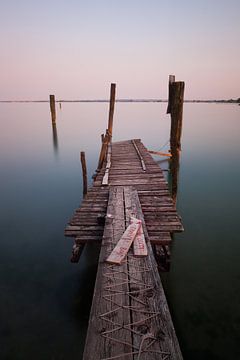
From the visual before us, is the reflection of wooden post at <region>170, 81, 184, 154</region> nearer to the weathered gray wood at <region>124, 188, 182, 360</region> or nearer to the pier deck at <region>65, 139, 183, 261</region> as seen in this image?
the pier deck at <region>65, 139, 183, 261</region>

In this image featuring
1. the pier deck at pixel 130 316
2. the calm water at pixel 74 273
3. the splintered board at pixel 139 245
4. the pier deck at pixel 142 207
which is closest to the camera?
the pier deck at pixel 130 316

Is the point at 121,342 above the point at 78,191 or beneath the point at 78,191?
above

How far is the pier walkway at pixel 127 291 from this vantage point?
2.09 meters

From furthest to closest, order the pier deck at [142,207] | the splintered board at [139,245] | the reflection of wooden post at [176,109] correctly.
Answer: the reflection of wooden post at [176,109] < the pier deck at [142,207] < the splintered board at [139,245]

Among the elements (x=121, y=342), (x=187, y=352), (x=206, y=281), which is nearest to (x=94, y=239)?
(x=121, y=342)

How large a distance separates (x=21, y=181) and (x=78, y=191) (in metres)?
4.07

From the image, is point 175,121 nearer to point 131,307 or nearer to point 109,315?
point 131,307

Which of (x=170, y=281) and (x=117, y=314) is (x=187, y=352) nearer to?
(x=170, y=281)

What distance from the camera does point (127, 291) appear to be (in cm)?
278

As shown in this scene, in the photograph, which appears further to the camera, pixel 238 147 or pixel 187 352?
pixel 238 147

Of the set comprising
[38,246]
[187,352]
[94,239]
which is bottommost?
[187,352]

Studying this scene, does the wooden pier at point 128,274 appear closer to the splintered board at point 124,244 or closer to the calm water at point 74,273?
the splintered board at point 124,244

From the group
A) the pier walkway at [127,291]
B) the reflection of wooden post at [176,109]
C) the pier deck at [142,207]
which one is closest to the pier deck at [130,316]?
the pier walkway at [127,291]

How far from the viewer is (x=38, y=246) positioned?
25.0 feet
